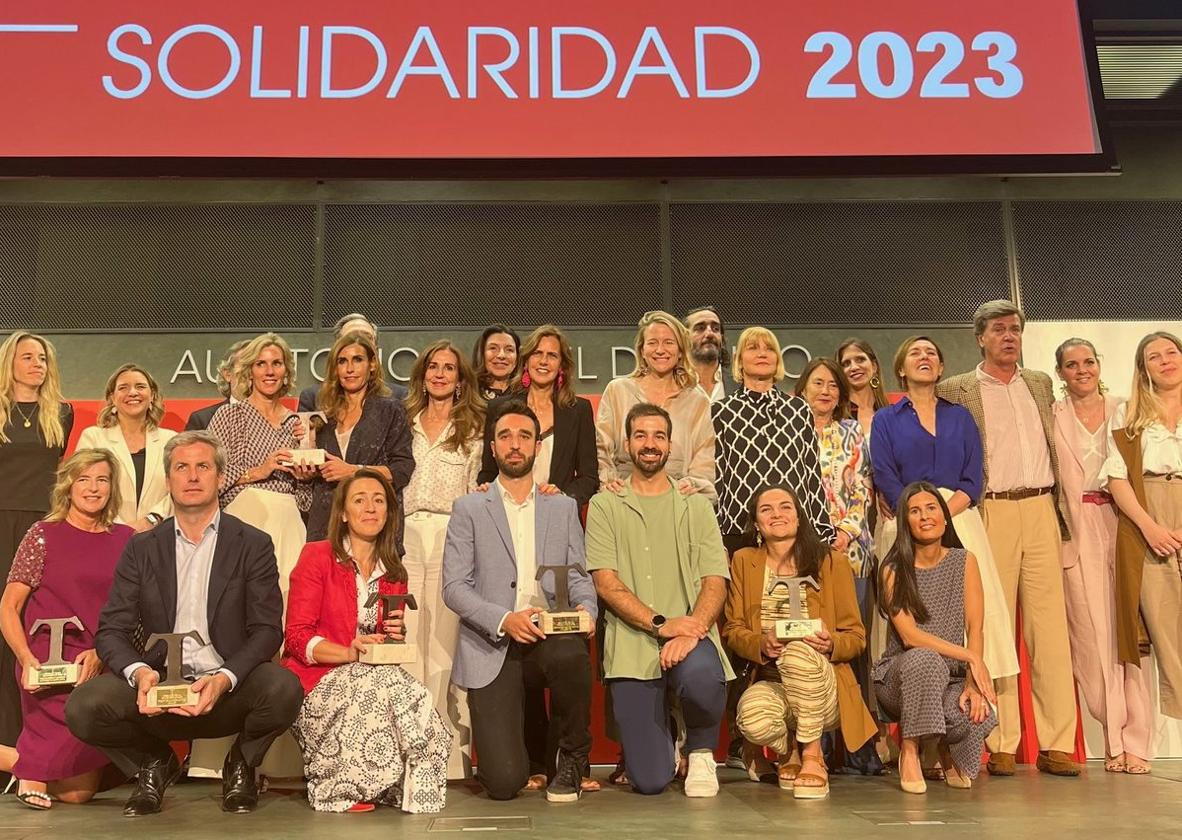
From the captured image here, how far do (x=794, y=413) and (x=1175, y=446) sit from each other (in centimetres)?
147

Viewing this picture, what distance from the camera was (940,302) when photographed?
7.32 m

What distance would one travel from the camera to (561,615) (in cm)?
336

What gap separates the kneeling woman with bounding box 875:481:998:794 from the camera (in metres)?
3.59

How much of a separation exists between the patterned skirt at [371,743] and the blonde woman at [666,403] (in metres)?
1.17

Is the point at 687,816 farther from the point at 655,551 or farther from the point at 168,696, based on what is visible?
the point at 168,696

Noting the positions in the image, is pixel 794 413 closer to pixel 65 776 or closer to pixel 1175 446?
pixel 1175 446

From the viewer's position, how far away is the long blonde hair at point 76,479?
3.63 metres

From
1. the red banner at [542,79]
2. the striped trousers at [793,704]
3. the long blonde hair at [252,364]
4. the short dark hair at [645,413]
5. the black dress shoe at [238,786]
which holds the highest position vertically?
the red banner at [542,79]

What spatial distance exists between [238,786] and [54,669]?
2.21ft

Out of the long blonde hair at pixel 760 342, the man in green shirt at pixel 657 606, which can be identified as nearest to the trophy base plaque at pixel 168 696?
the man in green shirt at pixel 657 606

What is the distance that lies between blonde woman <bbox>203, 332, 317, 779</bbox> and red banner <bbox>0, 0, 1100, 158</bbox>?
1.96 metres

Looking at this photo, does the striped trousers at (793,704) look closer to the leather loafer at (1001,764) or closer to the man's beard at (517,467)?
the leather loafer at (1001,764)

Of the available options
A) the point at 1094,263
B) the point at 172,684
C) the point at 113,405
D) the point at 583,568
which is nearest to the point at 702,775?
the point at 583,568

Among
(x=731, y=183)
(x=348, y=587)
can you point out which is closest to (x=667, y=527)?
(x=348, y=587)
